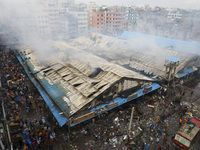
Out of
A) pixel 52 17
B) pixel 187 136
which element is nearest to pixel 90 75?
pixel 187 136

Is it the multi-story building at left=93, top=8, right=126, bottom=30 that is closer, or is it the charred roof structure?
the charred roof structure

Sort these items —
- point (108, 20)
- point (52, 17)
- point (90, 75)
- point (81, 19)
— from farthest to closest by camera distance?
1. point (108, 20)
2. point (81, 19)
3. point (52, 17)
4. point (90, 75)

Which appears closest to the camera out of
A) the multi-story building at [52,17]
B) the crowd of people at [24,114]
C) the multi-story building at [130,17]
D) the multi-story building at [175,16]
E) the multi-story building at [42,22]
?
the crowd of people at [24,114]

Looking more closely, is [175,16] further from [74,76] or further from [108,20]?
[74,76]

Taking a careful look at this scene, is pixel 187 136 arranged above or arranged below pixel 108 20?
below

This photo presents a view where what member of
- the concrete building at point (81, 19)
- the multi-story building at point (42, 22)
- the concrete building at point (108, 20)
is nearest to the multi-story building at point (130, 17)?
the concrete building at point (108, 20)

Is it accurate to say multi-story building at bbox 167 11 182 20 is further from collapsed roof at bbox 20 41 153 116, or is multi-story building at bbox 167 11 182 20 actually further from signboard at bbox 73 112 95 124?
signboard at bbox 73 112 95 124

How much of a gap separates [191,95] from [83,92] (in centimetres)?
1184

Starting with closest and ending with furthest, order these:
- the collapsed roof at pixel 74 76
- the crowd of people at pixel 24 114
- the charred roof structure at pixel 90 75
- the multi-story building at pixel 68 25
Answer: the crowd of people at pixel 24 114 < the charred roof structure at pixel 90 75 < the collapsed roof at pixel 74 76 < the multi-story building at pixel 68 25

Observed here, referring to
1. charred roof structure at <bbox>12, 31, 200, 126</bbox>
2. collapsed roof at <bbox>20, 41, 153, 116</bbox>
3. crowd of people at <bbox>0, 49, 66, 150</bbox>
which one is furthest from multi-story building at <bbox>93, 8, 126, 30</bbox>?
crowd of people at <bbox>0, 49, 66, 150</bbox>

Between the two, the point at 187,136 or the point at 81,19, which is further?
the point at 81,19

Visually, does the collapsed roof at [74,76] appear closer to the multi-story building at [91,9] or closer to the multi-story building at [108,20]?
the multi-story building at [108,20]

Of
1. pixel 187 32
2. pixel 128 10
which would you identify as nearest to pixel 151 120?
pixel 187 32

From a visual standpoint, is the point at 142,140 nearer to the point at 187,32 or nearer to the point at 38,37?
the point at 38,37
